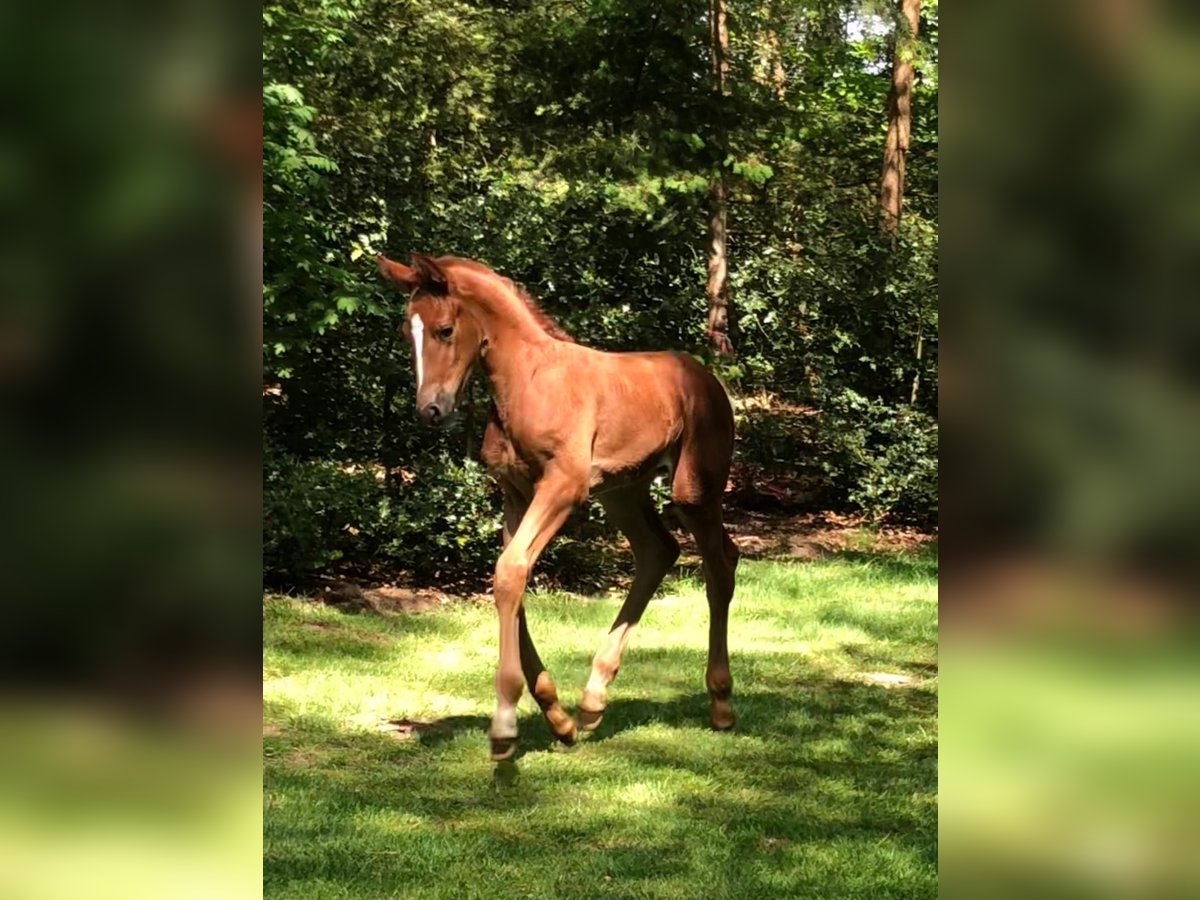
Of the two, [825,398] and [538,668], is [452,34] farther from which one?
[538,668]

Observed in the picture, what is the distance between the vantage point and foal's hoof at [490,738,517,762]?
5344mm

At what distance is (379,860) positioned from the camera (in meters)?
4.41

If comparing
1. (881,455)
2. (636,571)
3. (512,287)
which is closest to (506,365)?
(512,287)

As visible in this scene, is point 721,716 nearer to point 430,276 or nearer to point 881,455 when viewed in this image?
point 430,276

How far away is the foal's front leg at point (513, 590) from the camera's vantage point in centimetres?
533

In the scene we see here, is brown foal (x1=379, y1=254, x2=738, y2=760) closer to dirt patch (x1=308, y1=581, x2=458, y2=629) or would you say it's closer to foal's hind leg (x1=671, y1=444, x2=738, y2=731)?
foal's hind leg (x1=671, y1=444, x2=738, y2=731)

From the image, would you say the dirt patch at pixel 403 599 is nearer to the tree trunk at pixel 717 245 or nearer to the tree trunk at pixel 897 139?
the tree trunk at pixel 717 245

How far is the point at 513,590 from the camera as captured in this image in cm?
534

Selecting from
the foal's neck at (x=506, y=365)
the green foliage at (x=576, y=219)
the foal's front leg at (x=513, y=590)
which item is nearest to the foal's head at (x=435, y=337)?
the foal's neck at (x=506, y=365)
